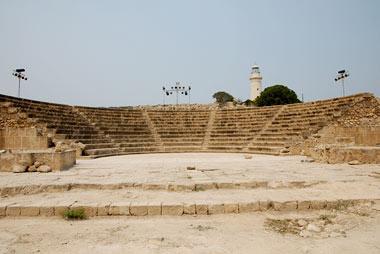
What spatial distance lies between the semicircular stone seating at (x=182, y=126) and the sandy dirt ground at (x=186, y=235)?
9553 mm

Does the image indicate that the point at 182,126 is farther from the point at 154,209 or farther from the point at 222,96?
the point at 222,96

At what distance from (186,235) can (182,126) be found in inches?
675

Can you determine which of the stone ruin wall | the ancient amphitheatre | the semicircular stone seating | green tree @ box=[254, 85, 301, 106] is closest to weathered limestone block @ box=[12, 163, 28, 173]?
the ancient amphitheatre

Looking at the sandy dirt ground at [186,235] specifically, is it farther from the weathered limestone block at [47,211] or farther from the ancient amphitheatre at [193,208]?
the weathered limestone block at [47,211]

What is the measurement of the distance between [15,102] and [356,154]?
14787 millimetres

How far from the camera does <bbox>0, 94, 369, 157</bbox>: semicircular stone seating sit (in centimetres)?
1504

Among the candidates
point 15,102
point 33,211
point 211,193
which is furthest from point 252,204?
point 15,102

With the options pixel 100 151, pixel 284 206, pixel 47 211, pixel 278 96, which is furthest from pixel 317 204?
pixel 278 96

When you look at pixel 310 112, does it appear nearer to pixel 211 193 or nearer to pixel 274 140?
pixel 274 140

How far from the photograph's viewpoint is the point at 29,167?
814 cm

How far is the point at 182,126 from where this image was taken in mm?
20875

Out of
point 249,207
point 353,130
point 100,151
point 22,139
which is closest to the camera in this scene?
point 249,207

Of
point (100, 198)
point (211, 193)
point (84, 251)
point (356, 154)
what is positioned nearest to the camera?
point (84, 251)

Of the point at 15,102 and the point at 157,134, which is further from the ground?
the point at 15,102
